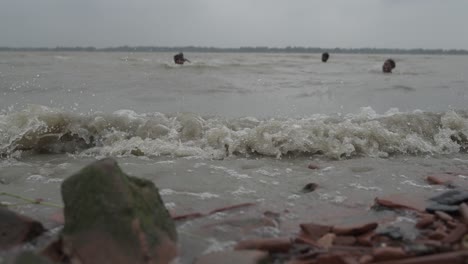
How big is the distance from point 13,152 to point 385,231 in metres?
4.20

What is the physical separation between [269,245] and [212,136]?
3.34 metres

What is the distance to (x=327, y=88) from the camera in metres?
12.2

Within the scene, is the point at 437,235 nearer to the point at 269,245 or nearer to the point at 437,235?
the point at 437,235

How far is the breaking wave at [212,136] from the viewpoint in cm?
496

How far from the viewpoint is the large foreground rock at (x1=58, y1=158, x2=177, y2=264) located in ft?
5.94

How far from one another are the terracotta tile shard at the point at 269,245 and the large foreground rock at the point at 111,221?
35 cm

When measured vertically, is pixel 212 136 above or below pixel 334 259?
below

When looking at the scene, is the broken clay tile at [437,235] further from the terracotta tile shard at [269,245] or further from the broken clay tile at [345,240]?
the terracotta tile shard at [269,245]

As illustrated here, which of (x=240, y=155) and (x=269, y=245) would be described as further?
(x=240, y=155)

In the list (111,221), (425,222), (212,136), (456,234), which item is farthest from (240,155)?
(111,221)

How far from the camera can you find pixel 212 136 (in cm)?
531

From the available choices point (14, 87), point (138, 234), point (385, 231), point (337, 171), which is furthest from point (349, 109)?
point (14, 87)

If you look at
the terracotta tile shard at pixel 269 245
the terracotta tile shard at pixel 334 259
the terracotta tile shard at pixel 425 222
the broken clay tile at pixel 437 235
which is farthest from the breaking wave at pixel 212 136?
the terracotta tile shard at pixel 334 259

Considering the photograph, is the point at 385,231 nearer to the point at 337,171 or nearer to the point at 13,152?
the point at 337,171
